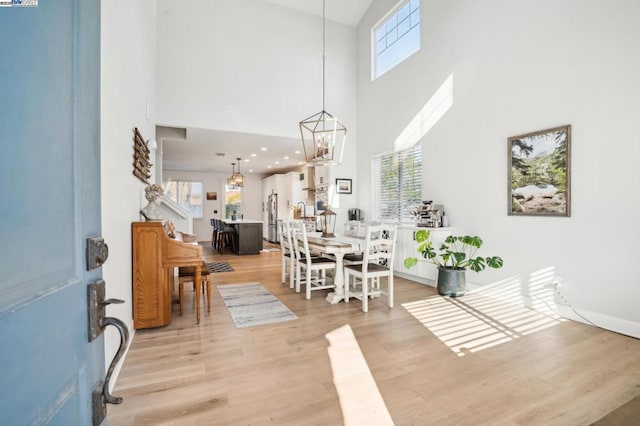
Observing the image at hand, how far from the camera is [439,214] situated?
4.80 meters

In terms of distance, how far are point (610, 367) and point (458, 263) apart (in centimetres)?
198

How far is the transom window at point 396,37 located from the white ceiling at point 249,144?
80 cm

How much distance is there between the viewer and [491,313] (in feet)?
11.7

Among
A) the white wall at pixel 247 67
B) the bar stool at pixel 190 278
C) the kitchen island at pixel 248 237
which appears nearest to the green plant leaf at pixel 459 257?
the bar stool at pixel 190 278

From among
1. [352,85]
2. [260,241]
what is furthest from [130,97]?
[260,241]

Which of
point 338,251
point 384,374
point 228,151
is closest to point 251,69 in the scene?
point 228,151

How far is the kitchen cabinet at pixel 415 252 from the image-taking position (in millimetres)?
4688

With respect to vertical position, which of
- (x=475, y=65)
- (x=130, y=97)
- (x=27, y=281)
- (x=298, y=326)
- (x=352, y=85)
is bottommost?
(x=298, y=326)

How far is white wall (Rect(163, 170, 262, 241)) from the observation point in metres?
11.9

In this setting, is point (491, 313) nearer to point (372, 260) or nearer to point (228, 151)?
point (372, 260)

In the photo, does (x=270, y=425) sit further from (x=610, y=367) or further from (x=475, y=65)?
(x=475, y=65)

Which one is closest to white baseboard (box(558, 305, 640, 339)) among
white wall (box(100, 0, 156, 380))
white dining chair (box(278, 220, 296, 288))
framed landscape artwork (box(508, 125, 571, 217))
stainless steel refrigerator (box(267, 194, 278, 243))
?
framed landscape artwork (box(508, 125, 571, 217))

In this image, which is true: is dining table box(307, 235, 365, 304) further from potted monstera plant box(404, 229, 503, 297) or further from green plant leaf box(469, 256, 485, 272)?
green plant leaf box(469, 256, 485, 272)

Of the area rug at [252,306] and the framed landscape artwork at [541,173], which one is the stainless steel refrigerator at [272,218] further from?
the framed landscape artwork at [541,173]
